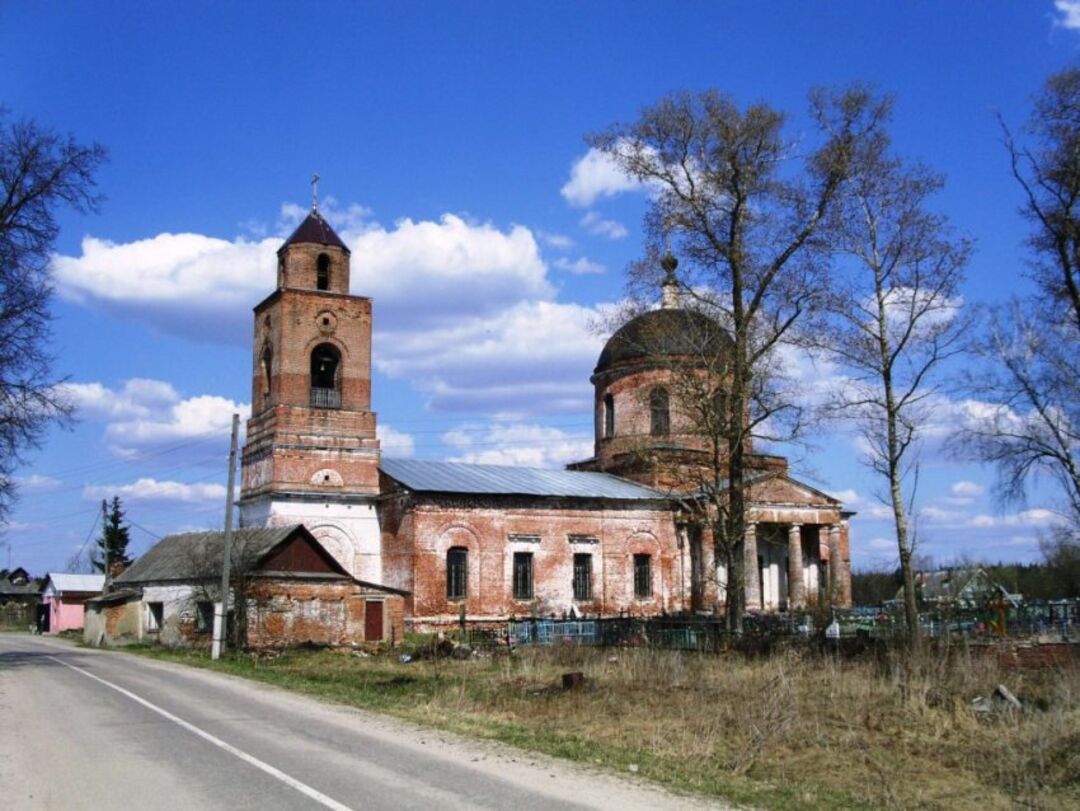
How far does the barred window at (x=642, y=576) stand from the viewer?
1567 inches

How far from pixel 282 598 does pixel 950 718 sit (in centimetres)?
2072

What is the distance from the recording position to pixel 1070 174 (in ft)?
67.2

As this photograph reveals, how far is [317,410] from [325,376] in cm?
176

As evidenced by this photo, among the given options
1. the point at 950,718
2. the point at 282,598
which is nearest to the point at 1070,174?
the point at 950,718

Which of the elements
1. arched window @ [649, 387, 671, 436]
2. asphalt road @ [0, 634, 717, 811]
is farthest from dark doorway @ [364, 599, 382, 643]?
asphalt road @ [0, 634, 717, 811]

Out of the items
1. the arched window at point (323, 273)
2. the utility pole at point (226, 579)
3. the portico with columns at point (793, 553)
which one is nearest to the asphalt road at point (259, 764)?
the utility pole at point (226, 579)

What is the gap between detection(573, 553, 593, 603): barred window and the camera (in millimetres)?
38812

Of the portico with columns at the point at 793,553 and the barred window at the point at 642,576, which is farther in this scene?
the portico with columns at the point at 793,553

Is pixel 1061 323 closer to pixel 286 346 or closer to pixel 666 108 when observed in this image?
pixel 666 108

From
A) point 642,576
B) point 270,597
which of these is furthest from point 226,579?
point 642,576

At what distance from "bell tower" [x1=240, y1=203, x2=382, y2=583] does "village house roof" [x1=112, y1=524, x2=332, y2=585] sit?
2.22 m

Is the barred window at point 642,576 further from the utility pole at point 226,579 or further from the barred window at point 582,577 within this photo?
the utility pole at point 226,579

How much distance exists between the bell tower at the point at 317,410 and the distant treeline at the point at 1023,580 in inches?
1566

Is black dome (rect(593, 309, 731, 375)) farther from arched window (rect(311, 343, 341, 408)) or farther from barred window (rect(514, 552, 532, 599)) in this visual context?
arched window (rect(311, 343, 341, 408))
